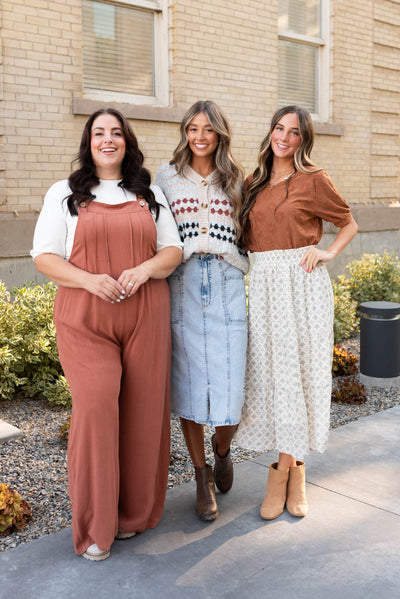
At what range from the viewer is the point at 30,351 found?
5410mm

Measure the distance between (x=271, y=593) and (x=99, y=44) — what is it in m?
6.39

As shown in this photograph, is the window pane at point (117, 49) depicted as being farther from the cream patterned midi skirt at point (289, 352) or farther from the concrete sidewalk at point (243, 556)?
the concrete sidewalk at point (243, 556)

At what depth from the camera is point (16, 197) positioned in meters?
6.62

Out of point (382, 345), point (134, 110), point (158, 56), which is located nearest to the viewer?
point (382, 345)

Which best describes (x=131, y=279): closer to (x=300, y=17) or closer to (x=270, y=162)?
(x=270, y=162)

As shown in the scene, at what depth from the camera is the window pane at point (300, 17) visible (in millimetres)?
9195

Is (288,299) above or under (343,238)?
under

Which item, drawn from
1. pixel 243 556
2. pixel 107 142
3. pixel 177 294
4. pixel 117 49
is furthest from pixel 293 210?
pixel 117 49

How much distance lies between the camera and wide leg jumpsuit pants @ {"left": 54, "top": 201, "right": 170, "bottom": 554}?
2893mm

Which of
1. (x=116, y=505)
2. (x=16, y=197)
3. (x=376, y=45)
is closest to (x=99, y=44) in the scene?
(x=16, y=197)

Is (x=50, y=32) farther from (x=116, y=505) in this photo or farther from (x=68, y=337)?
(x=116, y=505)

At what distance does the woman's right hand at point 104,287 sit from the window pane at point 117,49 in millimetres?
5036

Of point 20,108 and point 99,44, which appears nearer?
point 20,108

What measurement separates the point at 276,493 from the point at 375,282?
563cm
